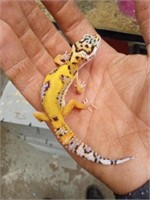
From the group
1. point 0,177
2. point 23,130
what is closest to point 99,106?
point 23,130

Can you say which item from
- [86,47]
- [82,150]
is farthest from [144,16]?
[82,150]

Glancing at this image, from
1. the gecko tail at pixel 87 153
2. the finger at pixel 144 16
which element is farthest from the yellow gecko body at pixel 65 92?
the finger at pixel 144 16

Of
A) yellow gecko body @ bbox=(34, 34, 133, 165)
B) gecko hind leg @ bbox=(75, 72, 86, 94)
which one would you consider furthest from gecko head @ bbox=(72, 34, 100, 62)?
gecko hind leg @ bbox=(75, 72, 86, 94)

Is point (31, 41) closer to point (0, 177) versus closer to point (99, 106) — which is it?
point (99, 106)

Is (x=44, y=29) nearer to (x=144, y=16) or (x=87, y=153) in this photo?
(x=144, y=16)

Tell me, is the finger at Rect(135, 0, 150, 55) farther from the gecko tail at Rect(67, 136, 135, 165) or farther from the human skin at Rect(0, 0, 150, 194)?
the gecko tail at Rect(67, 136, 135, 165)

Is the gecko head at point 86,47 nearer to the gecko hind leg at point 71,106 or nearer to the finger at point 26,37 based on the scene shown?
the finger at point 26,37
